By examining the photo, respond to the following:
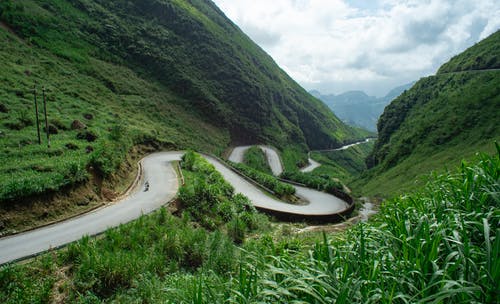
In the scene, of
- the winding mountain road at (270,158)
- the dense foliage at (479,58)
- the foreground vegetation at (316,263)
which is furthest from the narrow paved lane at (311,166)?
the foreground vegetation at (316,263)

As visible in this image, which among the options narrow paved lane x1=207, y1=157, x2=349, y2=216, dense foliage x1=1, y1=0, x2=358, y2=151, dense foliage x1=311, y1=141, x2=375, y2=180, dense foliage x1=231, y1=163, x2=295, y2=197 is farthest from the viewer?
dense foliage x1=311, y1=141, x2=375, y2=180

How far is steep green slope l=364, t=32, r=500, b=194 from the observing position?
39469 millimetres

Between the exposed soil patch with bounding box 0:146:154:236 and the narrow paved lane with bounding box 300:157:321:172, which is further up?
the exposed soil patch with bounding box 0:146:154:236

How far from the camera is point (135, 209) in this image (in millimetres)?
14273

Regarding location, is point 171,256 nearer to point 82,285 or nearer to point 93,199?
point 82,285

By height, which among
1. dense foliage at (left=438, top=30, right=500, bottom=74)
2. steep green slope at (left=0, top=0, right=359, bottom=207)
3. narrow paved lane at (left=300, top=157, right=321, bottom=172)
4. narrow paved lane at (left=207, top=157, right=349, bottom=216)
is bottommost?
narrow paved lane at (left=300, top=157, right=321, bottom=172)

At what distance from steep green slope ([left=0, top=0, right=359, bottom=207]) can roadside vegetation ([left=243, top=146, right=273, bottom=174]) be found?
6.30 m

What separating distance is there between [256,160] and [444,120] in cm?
3396

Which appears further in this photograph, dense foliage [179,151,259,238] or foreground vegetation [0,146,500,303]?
dense foliage [179,151,259,238]

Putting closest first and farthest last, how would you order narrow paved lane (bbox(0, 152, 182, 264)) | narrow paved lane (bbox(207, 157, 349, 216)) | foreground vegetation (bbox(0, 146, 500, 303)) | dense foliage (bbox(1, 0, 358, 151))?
foreground vegetation (bbox(0, 146, 500, 303)) < narrow paved lane (bbox(0, 152, 182, 264)) < narrow paved lane (bbox(207, 157, 349, 216)) < dense foliage (bbox(1, 0, 358, 151))

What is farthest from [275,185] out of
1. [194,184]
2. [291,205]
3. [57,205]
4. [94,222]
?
[57,205]

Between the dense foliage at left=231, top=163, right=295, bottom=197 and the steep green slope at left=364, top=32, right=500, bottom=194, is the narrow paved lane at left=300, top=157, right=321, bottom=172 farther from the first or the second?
the dense foliage at left=231, top=163, right=295, bottom=197

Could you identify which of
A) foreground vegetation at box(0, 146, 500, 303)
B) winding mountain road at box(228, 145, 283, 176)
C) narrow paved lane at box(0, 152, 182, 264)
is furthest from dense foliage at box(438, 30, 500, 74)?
foreground vegetation at box(0, 146, 500, 303)

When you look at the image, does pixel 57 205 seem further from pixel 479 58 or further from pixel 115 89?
pixel 479 58
